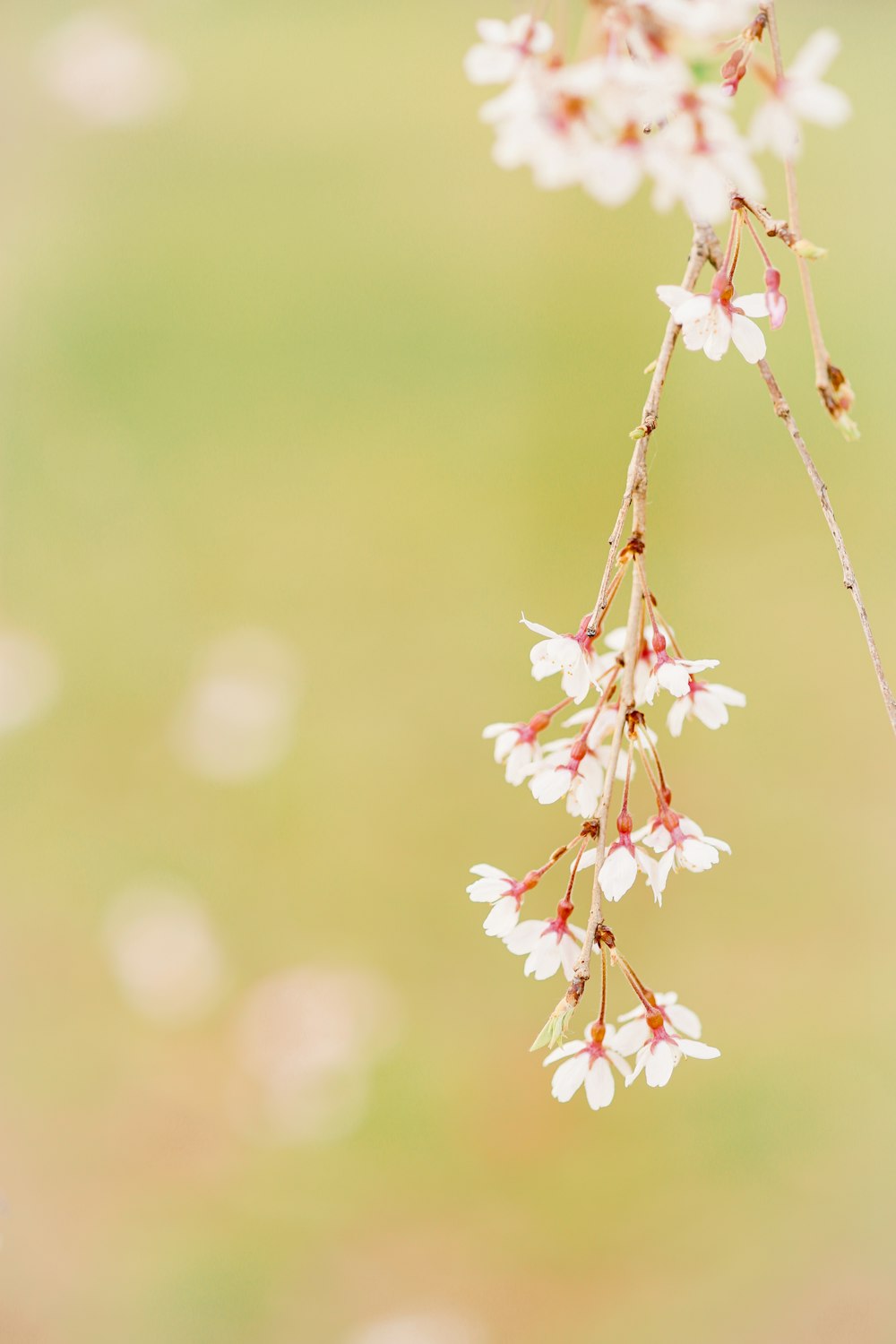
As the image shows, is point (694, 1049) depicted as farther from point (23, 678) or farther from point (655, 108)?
point (23, 678)

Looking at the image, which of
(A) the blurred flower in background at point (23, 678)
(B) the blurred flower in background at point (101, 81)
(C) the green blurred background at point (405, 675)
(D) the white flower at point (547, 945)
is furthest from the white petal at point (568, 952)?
(B) the blurred flower in background at point (101, 81)

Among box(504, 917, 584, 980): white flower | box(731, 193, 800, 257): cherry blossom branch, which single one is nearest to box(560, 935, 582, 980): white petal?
box(504, 917, 584, 980): white flower

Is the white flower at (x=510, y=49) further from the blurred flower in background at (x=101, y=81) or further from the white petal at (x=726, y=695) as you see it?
the blurred flower in background at (x=101, y=81)

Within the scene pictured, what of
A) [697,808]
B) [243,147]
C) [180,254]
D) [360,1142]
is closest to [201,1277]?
[360,1142]

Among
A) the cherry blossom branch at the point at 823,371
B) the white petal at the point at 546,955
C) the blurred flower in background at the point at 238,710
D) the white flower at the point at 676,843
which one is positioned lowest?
the white petal at the point at 546,955

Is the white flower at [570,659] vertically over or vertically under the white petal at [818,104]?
under

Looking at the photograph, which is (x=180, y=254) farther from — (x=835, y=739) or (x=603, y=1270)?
(x=603, y=1270)
